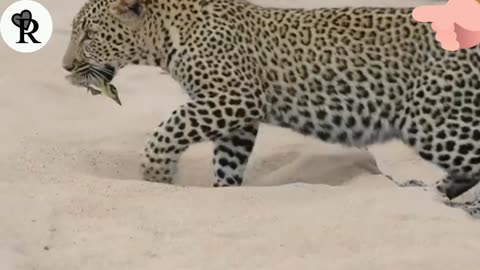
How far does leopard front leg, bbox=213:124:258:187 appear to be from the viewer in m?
5.38

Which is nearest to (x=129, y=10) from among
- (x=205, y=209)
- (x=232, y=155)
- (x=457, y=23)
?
(x=232, y=155)

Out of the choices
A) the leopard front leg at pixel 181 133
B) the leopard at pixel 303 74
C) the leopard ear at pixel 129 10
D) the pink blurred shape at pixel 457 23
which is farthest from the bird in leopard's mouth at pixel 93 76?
the pink blurred shape at pixel 457 23

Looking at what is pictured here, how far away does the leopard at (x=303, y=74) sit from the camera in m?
4.95

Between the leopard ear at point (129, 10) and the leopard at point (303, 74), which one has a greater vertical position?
the leopard ear at point (129, 10)

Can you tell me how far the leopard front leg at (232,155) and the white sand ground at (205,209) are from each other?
10 centimetres

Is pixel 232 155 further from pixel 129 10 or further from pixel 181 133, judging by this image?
pixel 129 10

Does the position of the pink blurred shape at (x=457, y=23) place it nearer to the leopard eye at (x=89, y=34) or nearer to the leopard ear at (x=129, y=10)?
the leopard ear at (x=129, y=10)

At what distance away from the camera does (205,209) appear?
4375 millimetres

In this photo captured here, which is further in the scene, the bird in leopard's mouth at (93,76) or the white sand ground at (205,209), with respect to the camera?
the bird in leopard's mouth at (93,76)

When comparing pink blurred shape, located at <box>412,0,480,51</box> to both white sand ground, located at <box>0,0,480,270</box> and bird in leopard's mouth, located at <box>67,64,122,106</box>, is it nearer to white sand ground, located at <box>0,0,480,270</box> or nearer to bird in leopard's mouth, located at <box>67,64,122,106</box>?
white sand ground, located at <box>0,0,480,270</box>

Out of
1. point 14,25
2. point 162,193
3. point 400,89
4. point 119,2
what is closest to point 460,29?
point 400,89

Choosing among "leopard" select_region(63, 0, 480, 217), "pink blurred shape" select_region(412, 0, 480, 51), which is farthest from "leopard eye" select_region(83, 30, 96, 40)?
"pink blurred shape" select_region(412, 0, 480, 51)

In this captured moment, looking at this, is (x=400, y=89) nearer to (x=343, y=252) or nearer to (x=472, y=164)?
(x=472, y=164)

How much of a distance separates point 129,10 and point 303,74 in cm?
85
